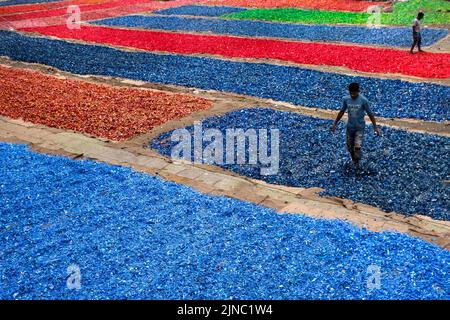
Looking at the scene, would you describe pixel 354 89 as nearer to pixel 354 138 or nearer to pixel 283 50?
pixel 354 138

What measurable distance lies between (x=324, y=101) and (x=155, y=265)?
987cm

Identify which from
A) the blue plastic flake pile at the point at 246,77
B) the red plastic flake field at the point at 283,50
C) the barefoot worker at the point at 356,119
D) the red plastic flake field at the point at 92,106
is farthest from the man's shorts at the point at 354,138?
the red plastic flake field at the point at 283,50

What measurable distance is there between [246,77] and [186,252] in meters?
12.0

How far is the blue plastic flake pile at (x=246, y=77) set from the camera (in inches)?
603

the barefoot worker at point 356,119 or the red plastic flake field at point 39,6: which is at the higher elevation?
the red plastic flake field at point 39,6

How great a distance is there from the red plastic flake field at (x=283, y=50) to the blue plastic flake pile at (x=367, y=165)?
7020 millimetres

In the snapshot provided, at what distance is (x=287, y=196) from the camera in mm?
9906

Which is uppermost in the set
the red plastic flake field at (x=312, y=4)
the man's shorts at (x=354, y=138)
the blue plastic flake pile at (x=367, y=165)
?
the red plastic flake field at (x=312, y=4)

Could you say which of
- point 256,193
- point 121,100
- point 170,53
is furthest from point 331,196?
point 170,53

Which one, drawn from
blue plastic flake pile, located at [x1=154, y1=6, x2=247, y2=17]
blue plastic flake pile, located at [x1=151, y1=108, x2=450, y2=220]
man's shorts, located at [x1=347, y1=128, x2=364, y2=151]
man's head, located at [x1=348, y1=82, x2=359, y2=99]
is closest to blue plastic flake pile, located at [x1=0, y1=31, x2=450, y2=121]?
blue plastic flake pile, located at [x1=151, y1=108, x2=450, y2=220]

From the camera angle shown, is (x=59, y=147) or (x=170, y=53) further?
(x=170, y=53)

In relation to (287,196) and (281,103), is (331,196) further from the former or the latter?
(281,103)

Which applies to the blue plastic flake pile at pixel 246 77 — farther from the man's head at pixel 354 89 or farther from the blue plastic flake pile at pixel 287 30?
the blue plastic flake pile at pixel 287 30

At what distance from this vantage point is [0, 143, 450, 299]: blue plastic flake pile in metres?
6.80
